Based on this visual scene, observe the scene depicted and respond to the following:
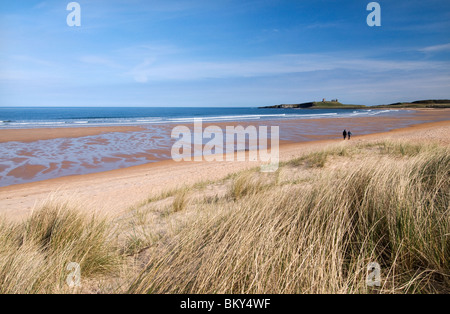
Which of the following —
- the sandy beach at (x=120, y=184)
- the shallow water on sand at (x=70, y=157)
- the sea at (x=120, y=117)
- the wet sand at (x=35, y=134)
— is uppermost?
the sea at (x=120, y=117)

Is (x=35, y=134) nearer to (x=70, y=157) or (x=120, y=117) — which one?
(x=70, y=157)

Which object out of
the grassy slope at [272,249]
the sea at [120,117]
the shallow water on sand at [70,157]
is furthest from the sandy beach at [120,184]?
the sea at [120,117]

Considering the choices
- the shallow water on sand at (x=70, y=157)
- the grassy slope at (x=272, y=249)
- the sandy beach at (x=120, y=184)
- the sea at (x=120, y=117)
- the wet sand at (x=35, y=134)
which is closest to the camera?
the grassy slope at (x=272, y=249)

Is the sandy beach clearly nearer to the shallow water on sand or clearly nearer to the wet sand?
the shallow water on sand

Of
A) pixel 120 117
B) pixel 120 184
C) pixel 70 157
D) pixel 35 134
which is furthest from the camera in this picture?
pixel 120 117

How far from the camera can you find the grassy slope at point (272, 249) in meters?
2.06

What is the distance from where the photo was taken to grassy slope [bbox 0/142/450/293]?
2.06 meters

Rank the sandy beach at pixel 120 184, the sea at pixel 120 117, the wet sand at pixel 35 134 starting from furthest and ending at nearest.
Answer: the sea at pixel 120 117 → the wet sand at pixel 35 134 → the sandy beach at pixel 120 184

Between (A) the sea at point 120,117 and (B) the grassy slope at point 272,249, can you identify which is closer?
(B) the grassy slope at point 272,249

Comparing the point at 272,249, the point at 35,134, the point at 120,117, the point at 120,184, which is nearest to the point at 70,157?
the point at 120,184

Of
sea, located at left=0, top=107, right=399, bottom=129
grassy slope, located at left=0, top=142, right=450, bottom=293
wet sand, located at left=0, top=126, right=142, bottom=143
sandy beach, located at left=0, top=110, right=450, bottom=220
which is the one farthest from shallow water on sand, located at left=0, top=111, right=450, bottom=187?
sea, located at left=0, top=107, right=399, bottom=129

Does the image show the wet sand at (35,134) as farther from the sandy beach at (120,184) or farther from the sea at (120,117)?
the sandy beach at (120,184)

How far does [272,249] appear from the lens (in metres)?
2.33
